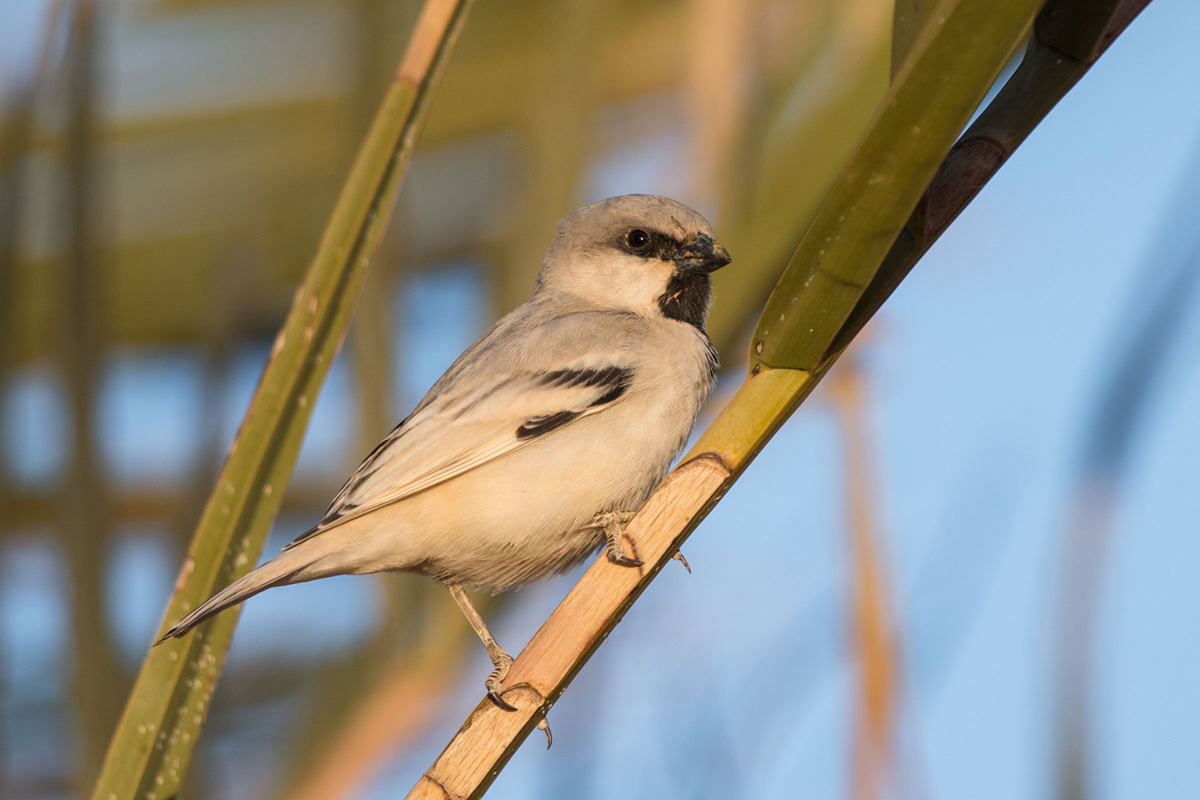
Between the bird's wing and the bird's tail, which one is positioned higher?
the bird's wing

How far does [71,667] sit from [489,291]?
118 centimetres

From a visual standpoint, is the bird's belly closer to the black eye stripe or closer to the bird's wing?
A: the bird's wing

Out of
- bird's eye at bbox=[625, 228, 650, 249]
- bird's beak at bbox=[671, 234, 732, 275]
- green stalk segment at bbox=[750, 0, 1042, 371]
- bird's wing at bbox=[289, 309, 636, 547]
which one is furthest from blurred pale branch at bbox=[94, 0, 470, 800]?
bird's eye at bbox=[625, 228, 650, 249]

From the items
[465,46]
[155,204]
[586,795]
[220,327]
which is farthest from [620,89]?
[586,795]

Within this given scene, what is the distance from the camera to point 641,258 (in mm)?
2861

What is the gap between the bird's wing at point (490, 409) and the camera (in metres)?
2.22

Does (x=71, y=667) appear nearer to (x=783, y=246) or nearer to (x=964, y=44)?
(x=783, y=246)

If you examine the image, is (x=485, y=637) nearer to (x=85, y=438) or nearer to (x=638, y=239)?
(x=85, y=438)

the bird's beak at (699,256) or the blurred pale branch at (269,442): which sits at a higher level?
the bird's beak at (699,256)

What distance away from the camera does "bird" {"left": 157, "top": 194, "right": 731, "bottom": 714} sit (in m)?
2.17

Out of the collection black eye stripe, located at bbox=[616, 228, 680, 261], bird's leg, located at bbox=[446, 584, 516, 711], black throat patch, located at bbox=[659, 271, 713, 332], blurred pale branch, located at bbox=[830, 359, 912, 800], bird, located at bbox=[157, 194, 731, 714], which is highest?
black eye stripe, located at bbox=[616, 228, 680, 261]

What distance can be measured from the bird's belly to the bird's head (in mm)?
611

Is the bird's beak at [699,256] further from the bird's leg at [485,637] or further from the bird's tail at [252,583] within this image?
the bird's tail at [252,583]

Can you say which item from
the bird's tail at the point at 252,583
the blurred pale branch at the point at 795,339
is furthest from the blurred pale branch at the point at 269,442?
the blurred pale branch at the point at 795,339
